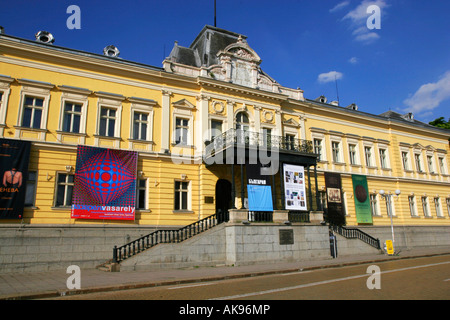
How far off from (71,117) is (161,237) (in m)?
9.12

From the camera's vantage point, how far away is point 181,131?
22.4m

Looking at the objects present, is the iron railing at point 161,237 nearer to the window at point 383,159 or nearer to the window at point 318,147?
the window at point 318,147

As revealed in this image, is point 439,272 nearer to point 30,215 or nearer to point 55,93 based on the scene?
point 30,215

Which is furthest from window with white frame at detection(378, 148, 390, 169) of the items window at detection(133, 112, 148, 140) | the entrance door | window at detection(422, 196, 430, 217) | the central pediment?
window at detection(133, 112, 148, 140)

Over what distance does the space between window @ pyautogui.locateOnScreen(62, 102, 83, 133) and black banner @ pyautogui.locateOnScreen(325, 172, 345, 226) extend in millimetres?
18978

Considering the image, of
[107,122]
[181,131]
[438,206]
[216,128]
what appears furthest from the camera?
[438,206]

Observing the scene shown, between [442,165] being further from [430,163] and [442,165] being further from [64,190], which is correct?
[64,190]

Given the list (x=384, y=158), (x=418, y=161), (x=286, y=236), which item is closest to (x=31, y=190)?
(x=286, y=236)

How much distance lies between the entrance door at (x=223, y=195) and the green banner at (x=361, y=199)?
479 inches

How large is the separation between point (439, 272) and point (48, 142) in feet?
65.4

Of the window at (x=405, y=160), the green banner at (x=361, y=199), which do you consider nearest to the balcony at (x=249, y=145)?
the green banner at (x=361, y=199)

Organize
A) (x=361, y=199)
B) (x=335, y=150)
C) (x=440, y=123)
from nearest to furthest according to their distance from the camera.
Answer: (x=361, y=199) < (x=335, y=150) < (x=440, y=123)

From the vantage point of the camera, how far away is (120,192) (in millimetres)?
19266
